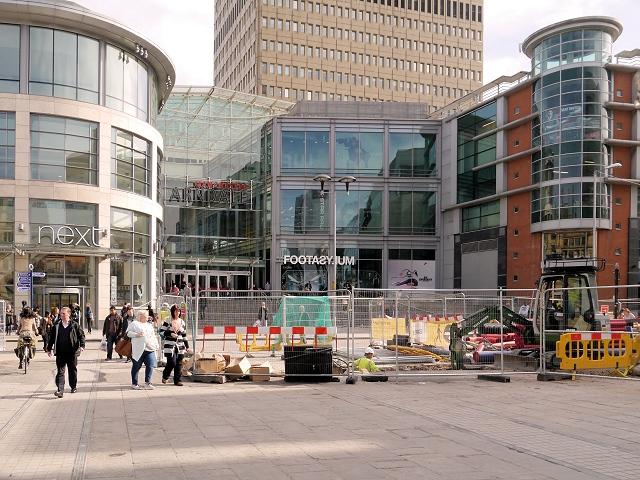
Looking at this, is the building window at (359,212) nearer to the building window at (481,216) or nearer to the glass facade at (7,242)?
the building window at (481,216)

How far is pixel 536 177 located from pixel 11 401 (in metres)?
39.0

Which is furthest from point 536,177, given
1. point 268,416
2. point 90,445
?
point 90,445

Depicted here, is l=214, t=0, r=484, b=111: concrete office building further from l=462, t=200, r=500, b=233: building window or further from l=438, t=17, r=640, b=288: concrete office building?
l=438, t=17, r=640, b=288: concrete office building

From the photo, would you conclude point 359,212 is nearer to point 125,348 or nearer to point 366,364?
point 125,348

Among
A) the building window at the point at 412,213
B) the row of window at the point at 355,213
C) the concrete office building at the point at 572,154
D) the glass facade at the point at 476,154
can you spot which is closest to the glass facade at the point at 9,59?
the row of window at the point at 355,213

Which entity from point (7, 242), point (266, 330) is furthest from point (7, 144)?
point (266, 330)

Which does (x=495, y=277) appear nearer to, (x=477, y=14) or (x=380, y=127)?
(x=380, y=127)

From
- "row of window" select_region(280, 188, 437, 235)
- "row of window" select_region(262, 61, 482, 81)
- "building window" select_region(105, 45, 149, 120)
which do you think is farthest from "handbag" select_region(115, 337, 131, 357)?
"row of window" select_region(262, 61, 482, 81)

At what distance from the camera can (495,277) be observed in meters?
49.1

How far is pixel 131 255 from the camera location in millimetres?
38062

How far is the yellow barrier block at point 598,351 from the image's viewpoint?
15.9 metres

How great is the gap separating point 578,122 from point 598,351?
1170 inches

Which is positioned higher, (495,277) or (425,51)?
(425,51)

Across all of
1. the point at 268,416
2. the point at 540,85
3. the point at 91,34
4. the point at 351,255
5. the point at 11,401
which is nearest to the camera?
the point at 268,416
